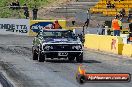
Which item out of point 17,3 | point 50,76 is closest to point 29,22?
point 17,3

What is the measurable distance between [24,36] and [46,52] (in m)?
24.9

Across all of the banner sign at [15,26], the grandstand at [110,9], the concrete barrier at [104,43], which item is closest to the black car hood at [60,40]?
the concrete barrier at [104,43]

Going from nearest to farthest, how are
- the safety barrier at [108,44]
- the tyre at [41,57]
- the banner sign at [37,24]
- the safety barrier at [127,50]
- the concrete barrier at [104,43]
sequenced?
1. the tyre at [41,57]
2. the safety barrier at [127,50]
3. the safety barrier at [108,44]
4. the concrete barrier at [104,43]
5. the banner sign at [37,24]

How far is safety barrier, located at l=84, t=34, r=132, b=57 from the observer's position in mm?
25594

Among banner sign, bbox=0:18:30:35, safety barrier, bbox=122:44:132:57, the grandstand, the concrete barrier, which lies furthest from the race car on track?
the grandstand

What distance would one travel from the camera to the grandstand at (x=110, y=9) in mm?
48844

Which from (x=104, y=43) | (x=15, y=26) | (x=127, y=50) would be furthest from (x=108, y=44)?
(x=15, y=26)

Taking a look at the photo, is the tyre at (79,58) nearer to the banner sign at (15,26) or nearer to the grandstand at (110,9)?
the banner sign at (15,26)

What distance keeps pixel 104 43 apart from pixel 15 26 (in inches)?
703

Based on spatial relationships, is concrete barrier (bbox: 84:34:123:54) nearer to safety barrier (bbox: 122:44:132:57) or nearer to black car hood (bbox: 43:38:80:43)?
safety barrier (bbox: 122:44:132:57)

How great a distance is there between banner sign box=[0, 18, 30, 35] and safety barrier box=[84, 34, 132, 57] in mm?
12638

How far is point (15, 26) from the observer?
45.4m

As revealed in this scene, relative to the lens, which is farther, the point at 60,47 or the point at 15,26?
the point at 15,26

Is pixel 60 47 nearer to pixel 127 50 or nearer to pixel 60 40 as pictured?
pixel 60 40
